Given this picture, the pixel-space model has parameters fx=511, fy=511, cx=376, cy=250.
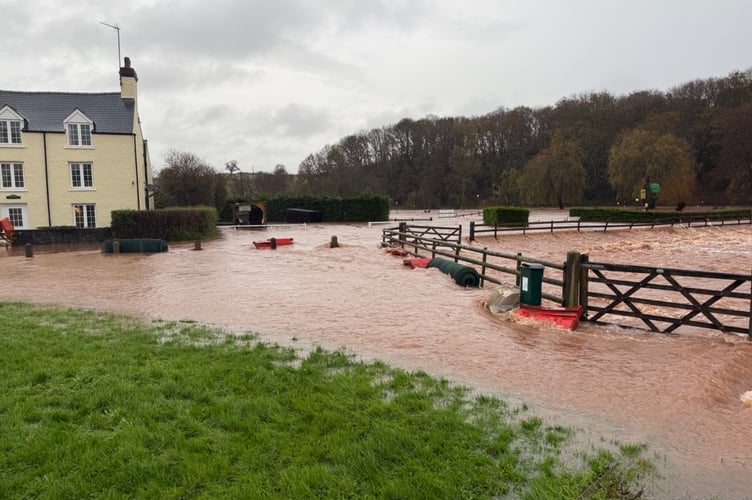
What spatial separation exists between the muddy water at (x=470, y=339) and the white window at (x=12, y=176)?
53.4ft

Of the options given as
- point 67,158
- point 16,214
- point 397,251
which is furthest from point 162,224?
point 397,251

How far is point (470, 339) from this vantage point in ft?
29.6

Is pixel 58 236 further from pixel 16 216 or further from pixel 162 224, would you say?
pixel 16 216

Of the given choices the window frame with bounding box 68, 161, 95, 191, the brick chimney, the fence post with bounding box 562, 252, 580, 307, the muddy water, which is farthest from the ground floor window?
the fence post with bounding box 562, 252, 580, 307

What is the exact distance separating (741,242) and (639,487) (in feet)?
114

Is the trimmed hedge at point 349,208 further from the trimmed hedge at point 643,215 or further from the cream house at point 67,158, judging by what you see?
the trimmed hedge at point 643,215

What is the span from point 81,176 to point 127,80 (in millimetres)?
8046

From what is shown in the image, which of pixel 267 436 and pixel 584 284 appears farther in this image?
pixel 584 284

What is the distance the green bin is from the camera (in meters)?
10.3

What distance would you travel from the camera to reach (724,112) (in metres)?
76.9

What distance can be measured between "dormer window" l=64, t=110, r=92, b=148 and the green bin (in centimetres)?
3450

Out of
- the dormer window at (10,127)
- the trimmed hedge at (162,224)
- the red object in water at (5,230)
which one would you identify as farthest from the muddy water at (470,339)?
the dormer window at (10,127)

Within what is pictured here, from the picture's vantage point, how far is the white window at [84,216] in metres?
35.2

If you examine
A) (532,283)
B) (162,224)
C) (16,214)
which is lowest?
(532,283)
